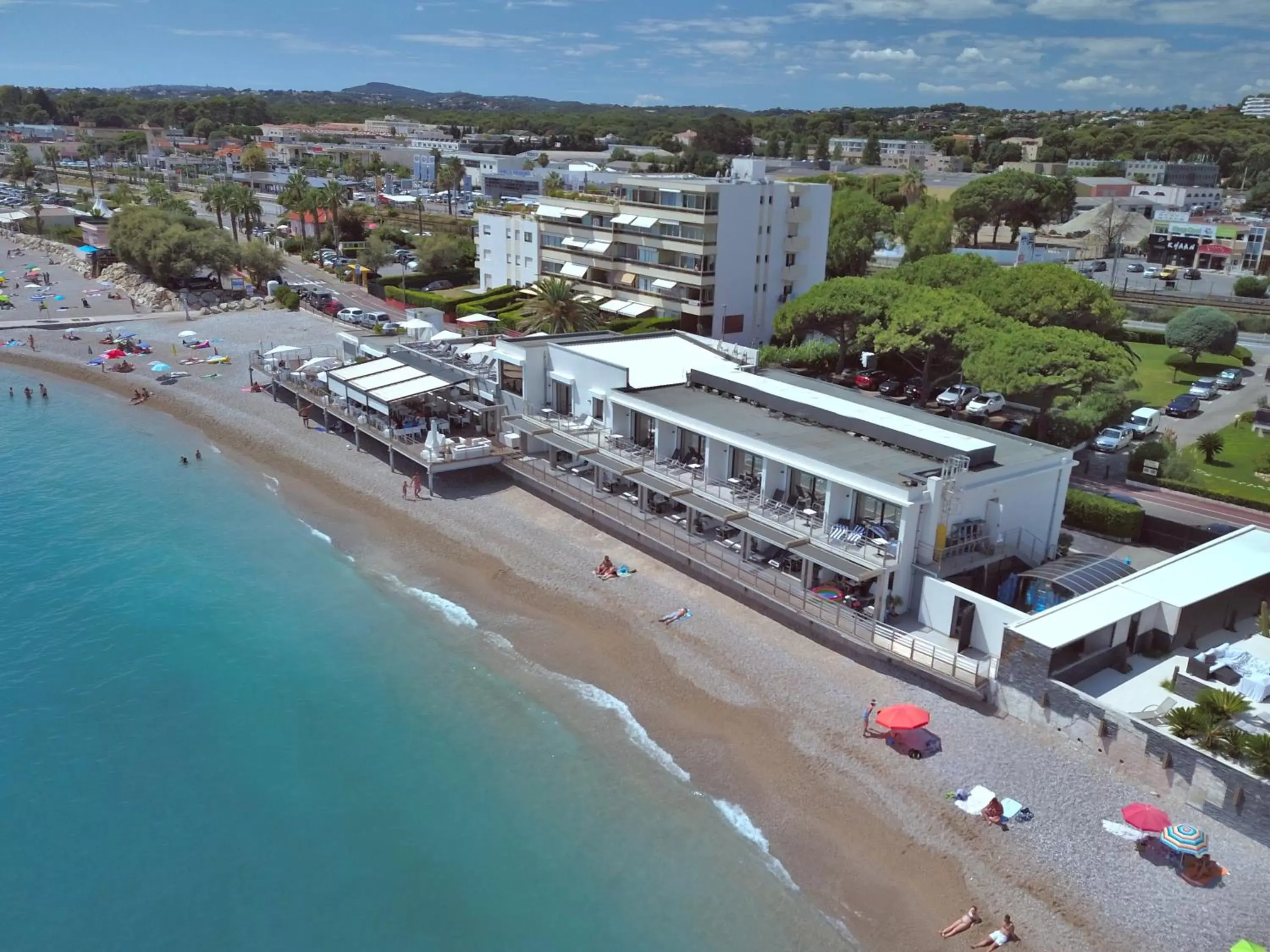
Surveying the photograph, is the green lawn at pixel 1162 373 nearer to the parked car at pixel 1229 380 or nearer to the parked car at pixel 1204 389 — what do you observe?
the parked car at pixel 1204 389

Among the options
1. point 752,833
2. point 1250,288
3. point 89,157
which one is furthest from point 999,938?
point 89,157

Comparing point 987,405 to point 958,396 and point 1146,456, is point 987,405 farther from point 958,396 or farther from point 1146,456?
point 1146,456

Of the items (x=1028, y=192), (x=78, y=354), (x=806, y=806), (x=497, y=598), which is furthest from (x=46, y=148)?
(x=806, y=806)

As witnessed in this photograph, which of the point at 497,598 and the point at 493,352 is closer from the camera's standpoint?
the point at 497,598

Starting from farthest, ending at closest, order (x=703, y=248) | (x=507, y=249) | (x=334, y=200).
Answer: (x=334, y=200) → (x=507, y=249) → (x=703, y=248)

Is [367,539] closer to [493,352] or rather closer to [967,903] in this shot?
[493,352]

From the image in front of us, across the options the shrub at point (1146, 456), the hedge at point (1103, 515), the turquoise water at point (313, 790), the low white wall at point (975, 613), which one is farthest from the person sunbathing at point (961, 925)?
the shrub at point (1146, 456)
